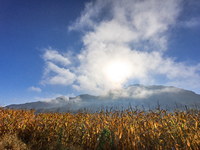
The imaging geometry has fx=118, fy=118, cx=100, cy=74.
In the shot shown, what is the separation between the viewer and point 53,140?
5.57 metres

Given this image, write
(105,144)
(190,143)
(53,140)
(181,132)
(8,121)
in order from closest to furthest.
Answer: (190,143), (181,132), (105,144), (53,140), (8,121)

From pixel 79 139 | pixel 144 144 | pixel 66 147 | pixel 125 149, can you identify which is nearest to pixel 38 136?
pixel 66 147

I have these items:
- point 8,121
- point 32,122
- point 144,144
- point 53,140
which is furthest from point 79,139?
point 8,121

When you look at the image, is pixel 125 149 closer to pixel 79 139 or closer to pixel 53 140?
pixel 79 139

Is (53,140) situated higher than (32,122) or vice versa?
(32,122)

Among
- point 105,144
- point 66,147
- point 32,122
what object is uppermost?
point 32,122

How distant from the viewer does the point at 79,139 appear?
206 inches

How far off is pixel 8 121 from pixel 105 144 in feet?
19.4

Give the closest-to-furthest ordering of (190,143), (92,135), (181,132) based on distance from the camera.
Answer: (190,143) < (181,132) < (92,135)

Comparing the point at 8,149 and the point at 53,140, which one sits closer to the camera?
the point at 8,149

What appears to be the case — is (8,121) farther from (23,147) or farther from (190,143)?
(190,143)

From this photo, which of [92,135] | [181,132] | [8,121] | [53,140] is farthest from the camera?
[8,121]

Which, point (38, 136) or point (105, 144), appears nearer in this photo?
point (105, 144)

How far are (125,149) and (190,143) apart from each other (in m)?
2.03
